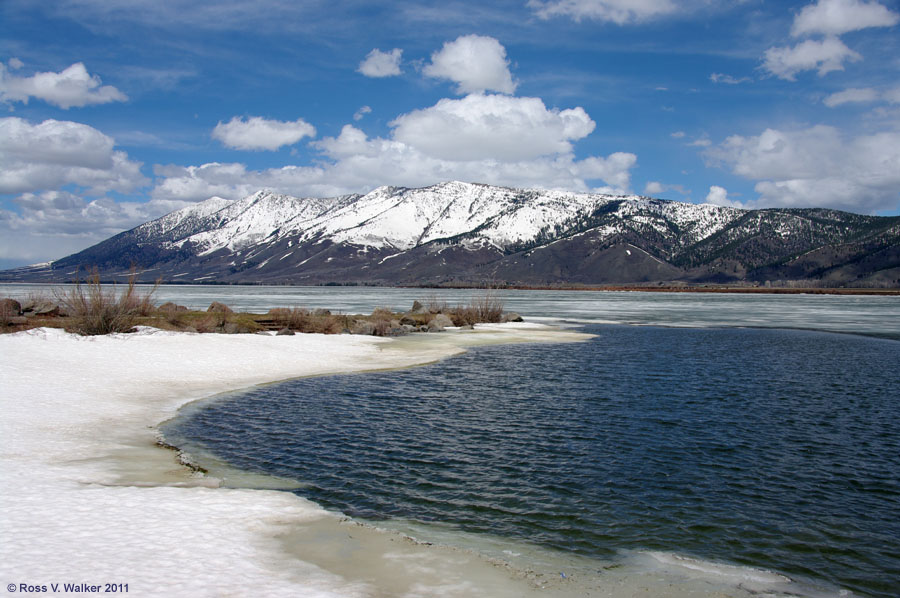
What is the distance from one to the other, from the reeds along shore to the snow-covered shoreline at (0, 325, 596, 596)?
35.3 ft

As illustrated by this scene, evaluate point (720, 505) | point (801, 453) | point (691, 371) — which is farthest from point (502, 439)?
point (691, 371)

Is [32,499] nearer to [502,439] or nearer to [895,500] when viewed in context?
[502,439]

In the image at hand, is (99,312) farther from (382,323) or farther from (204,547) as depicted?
(204,547)

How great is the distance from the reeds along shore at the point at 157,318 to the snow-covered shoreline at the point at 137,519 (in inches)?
424

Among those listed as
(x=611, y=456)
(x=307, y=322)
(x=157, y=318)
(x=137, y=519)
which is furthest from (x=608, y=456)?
(x=307, y=322)

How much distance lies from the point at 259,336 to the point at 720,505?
28.5 m

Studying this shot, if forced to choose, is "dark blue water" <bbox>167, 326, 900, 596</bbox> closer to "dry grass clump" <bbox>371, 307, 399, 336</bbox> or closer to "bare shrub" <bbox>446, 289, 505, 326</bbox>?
"dry grass clump" <bbox>371, 307, 399, 336</bbox>

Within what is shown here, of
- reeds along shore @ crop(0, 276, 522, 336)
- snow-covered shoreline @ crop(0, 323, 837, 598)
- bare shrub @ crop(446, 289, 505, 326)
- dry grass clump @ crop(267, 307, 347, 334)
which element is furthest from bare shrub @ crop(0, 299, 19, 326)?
bare shrub @ crop(446, 289, 505, 326)

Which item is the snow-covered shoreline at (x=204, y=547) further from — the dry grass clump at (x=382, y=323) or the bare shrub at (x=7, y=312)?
the dry grass clump at (x=382, y=323)

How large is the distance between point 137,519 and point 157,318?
30.5 metres

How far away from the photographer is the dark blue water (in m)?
9.72

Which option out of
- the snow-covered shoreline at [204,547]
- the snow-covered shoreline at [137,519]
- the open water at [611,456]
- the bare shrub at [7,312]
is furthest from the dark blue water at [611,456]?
the bare shrub at [7,312]

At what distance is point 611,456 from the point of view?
1377 centimetres

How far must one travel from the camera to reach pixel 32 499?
9289mm
